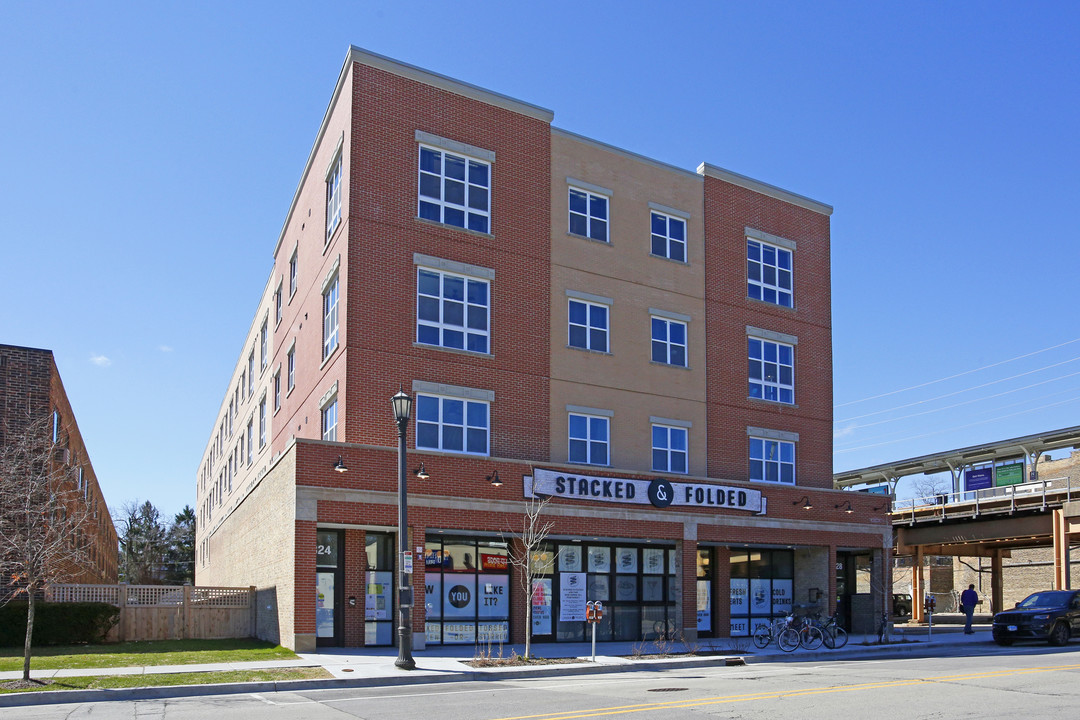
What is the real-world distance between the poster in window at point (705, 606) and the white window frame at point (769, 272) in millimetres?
10384

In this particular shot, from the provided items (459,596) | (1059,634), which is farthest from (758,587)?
(459,596)

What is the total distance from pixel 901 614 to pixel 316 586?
143ft

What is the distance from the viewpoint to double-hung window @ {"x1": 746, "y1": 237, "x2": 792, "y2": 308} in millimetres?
35562

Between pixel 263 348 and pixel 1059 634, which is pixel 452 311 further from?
pixel 263 348

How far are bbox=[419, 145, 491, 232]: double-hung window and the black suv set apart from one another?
60.9ft

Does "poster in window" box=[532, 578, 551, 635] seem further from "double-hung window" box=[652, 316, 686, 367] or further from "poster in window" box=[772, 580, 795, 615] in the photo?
"poster in window" box=[772, 580, 795, 615]

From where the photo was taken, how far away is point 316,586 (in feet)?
78.1

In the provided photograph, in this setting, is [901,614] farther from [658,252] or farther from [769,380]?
[658,252]

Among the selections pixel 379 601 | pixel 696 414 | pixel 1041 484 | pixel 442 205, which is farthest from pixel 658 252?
pixel 1041 484

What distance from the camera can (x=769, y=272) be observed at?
3616cm

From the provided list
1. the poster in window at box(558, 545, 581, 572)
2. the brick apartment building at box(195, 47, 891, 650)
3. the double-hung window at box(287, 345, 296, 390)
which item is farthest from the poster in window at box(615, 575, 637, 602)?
the double-hung window at box(287, 345, 296, 390)

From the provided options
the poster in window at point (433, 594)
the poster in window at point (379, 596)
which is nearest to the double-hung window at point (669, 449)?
the poster in window at point (433, 594)

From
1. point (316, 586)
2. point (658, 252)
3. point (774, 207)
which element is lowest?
point (316, 586)

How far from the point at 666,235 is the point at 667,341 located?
3.68 m
